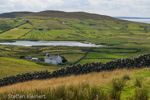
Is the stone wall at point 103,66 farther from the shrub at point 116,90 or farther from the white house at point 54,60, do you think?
the white house at point 54,60

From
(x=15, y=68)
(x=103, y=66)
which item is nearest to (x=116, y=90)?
(x=103, y=66)

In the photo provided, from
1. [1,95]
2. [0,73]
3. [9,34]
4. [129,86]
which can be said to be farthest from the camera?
[9,34]

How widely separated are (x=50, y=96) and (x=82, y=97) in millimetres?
1596

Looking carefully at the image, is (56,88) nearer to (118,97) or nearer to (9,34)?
(118,97)

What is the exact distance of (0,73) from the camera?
31422mm

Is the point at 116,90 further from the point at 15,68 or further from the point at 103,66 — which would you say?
the point at 15,68

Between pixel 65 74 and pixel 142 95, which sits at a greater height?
pixel 142 95

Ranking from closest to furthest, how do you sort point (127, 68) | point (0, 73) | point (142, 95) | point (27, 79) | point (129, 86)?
point (142, 95), point (129, 86), point (127, 68), point (27, 79), point (0, 73)

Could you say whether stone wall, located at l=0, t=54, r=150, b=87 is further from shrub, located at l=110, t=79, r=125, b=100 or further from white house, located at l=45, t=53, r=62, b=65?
white house, located at l=45, t=53, r=62, b=65

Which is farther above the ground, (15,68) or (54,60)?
(15,68)

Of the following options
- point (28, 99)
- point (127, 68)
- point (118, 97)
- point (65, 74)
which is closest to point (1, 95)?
point (28, 99)

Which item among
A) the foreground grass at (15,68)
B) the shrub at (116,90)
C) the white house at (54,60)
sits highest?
the shrub at (116,90)

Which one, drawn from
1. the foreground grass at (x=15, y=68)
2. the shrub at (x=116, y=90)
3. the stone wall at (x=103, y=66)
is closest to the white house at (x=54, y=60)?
the foreground grass at (x=15, y=68)

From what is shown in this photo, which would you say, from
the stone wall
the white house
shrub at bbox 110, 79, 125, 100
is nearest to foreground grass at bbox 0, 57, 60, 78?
the stone wall
